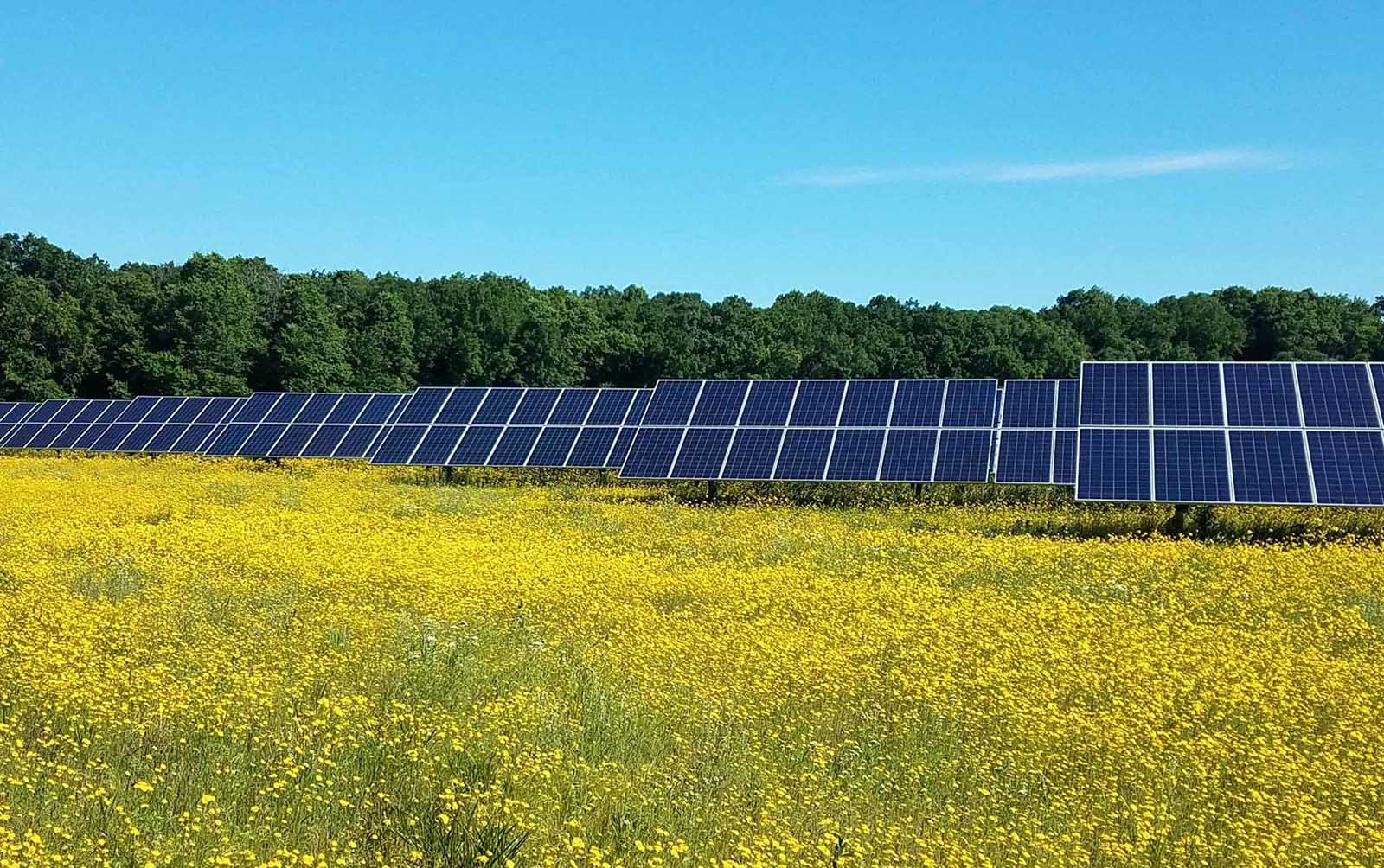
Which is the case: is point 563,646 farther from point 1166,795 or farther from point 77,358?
point 77,358

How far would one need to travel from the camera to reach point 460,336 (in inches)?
3221

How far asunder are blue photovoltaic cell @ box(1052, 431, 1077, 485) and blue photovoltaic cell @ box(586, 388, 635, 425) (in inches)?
509

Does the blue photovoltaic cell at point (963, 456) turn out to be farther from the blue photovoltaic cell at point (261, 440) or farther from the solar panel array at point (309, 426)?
the blue photovoltaic cell at point (261, 440)

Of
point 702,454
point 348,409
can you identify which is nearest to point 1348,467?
point 702,454

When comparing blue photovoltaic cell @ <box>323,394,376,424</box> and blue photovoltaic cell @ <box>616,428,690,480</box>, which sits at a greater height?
blue photovoltaic cell @ <box>323,394,376,424</box>

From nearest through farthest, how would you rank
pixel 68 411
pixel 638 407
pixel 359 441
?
1. pixel 638 407
2. pixel 359 441
3. pixel 68 411

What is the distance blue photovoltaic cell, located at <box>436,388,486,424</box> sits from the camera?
37719 millimetres

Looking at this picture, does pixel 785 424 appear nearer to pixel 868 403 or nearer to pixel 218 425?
pixel 868 403

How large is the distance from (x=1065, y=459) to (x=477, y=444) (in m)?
16.6

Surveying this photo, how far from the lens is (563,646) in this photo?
1280 cm

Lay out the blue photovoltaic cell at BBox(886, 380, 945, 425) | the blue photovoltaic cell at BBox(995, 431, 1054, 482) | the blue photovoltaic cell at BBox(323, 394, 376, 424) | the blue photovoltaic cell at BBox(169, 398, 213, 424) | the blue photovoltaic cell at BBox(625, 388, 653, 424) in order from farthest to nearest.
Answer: the blue photovoltaic cell at BBox(169, 398, 213, 424) < the blue photovoltaic cell at BBox(323, 394, 376, 424) < the blue photovoltaic cell at BBox(625, 388, 653, 424) < the blue photovoltaic cell at BBox(886, 380, 945, 425) < the blue photovoltaic cell at BBox(995, 431, 1054, 482)

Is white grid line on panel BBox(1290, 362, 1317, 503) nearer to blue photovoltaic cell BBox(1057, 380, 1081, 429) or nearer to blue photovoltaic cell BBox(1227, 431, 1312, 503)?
blue photovoltaic cell BBox(1227, 431, 1312, 503)

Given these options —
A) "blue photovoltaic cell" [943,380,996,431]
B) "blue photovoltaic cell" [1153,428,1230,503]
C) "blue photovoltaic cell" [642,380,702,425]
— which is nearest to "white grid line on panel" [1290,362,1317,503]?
"blue photovoltaic cell" [1153,428,1230,503]

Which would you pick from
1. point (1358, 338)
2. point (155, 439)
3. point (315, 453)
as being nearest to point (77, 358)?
point (155, 439)
